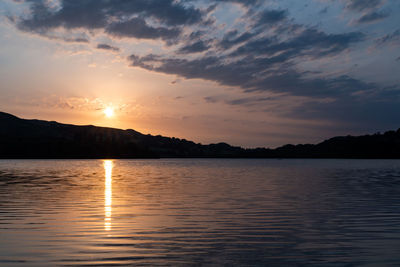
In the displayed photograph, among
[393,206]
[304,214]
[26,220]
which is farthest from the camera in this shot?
[393,206]

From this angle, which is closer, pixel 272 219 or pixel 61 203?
pixel 272 219

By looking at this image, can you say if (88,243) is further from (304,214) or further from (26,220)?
(304,214)

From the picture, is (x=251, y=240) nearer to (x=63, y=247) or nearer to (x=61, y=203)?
(x=63, y=247)

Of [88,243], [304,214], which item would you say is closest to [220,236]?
[88,243]

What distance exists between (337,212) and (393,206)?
23.3 feet

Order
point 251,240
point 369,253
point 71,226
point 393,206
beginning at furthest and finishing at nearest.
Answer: point 393,206
point 71,226
point 251,240
point 369,253

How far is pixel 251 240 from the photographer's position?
66.1 ft

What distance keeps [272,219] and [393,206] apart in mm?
13895

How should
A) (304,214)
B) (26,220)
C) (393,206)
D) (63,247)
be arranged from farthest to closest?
(393,206) < (304,214) < (26,220) < (63,247)

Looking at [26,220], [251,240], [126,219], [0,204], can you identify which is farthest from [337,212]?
[0,204]

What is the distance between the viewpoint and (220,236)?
21266 millimetres

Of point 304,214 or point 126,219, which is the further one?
point 304,214

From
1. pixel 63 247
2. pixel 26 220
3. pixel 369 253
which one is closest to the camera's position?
pixel 369 253

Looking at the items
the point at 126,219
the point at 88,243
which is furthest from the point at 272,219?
the point at 88,243
